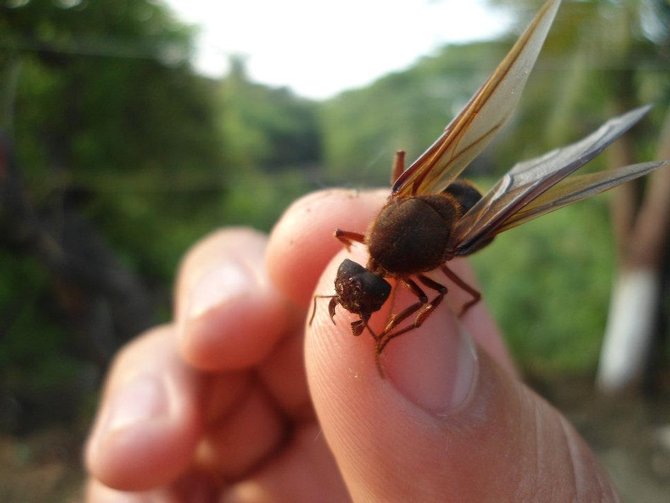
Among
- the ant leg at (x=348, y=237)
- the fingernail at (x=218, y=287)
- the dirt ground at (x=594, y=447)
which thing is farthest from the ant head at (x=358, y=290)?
the dirt ground at (x=594, y=447)

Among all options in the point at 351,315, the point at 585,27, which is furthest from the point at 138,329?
the point at 585,27

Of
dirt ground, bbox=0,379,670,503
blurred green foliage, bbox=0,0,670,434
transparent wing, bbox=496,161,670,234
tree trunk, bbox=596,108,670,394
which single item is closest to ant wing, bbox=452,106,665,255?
transparent wing, bbox=496,161,670,234

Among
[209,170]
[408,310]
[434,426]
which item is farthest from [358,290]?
[209,170]

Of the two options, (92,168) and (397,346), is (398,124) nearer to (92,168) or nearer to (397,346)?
(92,168)

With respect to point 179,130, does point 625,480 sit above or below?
below

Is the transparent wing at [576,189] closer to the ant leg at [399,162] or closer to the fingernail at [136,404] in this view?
the ant leg at [399,162]
